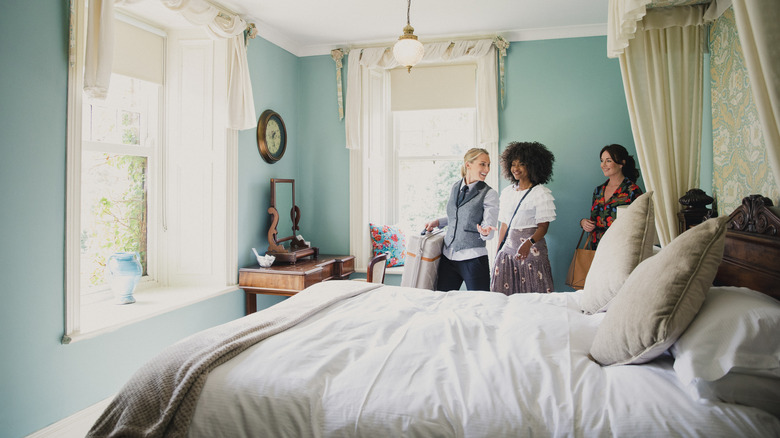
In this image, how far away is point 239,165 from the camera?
3.82 metres

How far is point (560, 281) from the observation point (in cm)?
425

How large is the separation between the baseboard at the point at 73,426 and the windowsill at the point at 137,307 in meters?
0.40

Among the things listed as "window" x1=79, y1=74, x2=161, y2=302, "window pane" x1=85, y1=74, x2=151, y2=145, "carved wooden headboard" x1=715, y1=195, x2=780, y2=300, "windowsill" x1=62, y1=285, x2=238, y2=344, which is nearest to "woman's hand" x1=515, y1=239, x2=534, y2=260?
"carved wooden headboard" x1=715, y1=195, x2=780, y2=300

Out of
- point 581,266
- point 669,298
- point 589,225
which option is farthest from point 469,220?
point 669,298

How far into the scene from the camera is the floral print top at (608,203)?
11.4 ft

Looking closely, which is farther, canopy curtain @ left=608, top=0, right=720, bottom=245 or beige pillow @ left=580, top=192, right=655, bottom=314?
canopy curtain @ left=608, top=0, right=720, bottom=245

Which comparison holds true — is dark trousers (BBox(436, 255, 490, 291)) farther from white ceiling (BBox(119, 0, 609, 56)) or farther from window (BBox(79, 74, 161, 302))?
window (BBox(79, 74, 161, 302))

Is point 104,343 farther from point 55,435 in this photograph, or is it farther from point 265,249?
point 265,249

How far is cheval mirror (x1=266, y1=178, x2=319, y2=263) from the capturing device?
393 cm

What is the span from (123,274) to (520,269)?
273 cm

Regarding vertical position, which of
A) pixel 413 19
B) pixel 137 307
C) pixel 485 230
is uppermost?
pixel 413 19

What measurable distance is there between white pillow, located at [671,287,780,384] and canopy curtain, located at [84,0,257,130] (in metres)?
2.93

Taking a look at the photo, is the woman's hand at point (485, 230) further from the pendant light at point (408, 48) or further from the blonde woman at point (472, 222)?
the pendant light at point (408, 48)

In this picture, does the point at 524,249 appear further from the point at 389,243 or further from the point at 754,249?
the point at 389,243
